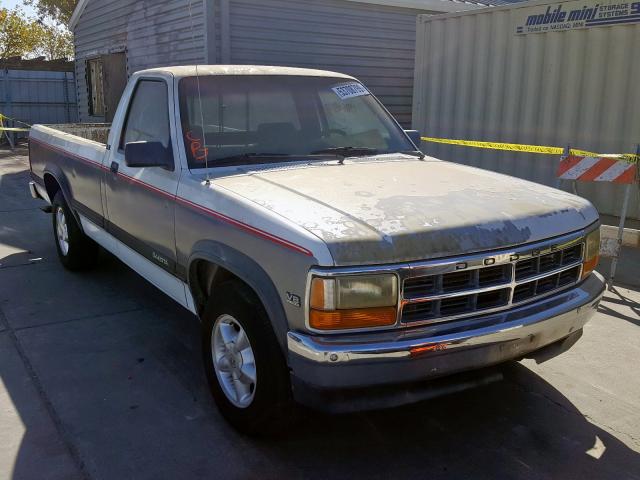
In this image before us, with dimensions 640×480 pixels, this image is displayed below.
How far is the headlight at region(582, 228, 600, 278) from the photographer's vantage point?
3183 mm

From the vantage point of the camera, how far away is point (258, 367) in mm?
2760

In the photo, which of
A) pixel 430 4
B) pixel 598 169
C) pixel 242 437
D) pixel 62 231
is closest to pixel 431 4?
pixel 430 4

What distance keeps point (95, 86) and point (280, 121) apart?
1413 centimetres

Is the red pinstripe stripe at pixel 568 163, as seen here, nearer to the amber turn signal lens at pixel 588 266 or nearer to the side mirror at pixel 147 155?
the amber turn signal lens at pixel 588 266

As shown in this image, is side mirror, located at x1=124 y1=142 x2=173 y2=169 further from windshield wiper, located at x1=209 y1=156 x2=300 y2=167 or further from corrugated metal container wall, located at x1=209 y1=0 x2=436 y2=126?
corrugated metal container wall, located at x1=209 y1=0 x2=436 y2=126

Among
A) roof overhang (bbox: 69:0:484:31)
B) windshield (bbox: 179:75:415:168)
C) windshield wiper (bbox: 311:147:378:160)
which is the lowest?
windshield wiper (bbox: 311:147:378:160)

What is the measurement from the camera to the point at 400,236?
8.23ft

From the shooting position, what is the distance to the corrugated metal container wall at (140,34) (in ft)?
35.4

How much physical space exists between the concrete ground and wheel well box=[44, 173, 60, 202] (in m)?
1.77

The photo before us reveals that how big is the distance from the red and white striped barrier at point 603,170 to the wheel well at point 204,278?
3.92m

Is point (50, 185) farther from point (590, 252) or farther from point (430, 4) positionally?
point (430, 4)

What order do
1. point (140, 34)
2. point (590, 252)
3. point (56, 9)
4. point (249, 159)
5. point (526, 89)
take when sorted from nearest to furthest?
point (590, 252) → point (249, 159) → point (526, 89) → point (140, 34) → point (56, 9)

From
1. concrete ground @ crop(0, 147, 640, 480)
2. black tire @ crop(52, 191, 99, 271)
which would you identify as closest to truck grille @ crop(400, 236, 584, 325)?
concrete ground @ crop(0, 147, 640, 480)

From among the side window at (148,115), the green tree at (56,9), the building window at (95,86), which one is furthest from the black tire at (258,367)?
the green tree at (56,9)
